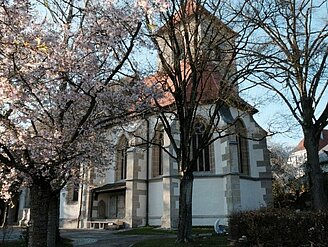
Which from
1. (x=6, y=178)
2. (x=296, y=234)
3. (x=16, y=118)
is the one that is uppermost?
(x=16, y=118)

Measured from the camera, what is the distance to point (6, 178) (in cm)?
1102

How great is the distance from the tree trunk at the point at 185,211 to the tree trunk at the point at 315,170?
566 cm

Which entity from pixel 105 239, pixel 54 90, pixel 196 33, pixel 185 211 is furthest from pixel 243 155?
pixel 54 90

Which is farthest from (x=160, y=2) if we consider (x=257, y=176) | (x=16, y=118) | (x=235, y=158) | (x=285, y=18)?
(x=257, y=176)

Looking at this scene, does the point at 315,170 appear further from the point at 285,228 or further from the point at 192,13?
the point at 192,13

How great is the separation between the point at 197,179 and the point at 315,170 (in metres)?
8.14

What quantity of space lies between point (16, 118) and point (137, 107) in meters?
3.44

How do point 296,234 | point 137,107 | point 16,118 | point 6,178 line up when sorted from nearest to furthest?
1. point 16,118
2. point 296,234
3. point 137,107
4. point 6,178

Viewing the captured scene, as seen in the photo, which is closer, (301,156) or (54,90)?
(54,90)

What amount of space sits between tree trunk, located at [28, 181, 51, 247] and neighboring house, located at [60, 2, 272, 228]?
33.0ft

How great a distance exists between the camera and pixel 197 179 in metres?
21.0

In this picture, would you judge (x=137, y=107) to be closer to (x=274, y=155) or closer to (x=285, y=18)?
(x=285, y=18)

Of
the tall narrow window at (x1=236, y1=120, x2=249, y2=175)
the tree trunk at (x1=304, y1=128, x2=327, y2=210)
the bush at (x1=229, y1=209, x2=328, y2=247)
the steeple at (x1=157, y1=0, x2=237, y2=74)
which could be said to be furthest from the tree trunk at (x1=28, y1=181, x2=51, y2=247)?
the tall narrow window at (x1=236, y1=120, x2=249, y2=175)

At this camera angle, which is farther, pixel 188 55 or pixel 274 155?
pixel 274 155
